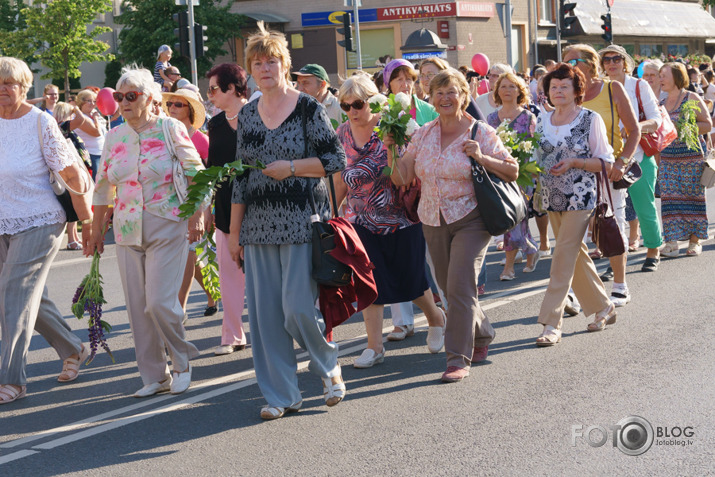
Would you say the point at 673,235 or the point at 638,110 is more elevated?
the point at 638,110

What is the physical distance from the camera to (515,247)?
10.2 metres

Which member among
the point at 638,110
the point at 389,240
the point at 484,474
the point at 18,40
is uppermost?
the point at 18,40

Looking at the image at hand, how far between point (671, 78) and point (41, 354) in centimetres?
722

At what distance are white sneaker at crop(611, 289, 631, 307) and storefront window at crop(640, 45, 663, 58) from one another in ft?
153

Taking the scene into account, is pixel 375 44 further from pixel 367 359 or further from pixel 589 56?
pixel 367 359

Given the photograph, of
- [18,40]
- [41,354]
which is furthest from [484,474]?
[18,40]

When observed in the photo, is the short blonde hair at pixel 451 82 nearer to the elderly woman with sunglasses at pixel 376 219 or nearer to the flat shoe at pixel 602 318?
the elderly woman with sunglasses at pixel 376 219

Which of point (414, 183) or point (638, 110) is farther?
point (638, 110)

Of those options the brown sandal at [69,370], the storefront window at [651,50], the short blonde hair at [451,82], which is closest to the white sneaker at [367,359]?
the short blonde hair at [451,82]

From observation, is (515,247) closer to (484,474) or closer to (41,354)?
(41,354)

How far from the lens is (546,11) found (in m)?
50.0

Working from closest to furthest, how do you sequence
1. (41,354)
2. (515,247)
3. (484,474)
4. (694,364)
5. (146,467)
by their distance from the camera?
(484,474)
(146,467)
(694,364)
(41,354)
(515,247)

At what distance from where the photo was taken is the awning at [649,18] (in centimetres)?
4684

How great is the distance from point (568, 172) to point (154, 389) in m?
3.26
